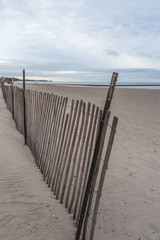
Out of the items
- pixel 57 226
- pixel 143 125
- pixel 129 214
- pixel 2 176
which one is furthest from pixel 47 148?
pixel 143 125

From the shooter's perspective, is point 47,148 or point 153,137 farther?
point 153,137

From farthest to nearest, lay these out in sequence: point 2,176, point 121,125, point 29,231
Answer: point 121,125 → point 2,176 → point 29,231

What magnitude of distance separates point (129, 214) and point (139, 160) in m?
2.29

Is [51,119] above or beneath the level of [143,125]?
above

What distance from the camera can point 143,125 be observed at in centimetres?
922

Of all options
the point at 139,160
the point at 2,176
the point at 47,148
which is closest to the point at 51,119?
the point at 47,148

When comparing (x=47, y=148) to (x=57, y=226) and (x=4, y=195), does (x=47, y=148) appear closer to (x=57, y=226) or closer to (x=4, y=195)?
(x=4, y=195)

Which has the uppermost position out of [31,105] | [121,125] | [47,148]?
[31,105]

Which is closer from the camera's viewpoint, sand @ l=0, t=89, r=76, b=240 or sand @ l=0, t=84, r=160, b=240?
sand @ l=0, t=89, r=76, b=240

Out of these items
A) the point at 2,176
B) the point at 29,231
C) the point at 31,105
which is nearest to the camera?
the point at 29,231

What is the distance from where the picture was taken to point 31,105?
197 inches

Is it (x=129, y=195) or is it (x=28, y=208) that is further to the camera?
(x=129, y=195)

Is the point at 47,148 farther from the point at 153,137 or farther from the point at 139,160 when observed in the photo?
the point at 153,137

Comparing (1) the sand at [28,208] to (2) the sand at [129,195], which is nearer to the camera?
(1) the sand at [28,208]
